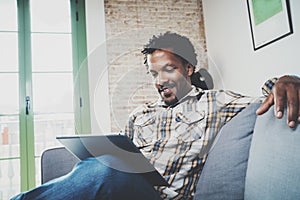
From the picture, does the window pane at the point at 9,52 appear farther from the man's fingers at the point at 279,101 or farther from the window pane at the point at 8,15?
the man's fingers at the point at 279,101

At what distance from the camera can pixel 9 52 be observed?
9.53 ft

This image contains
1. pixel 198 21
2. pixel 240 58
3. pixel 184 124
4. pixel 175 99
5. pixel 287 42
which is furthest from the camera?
pixel 198 21

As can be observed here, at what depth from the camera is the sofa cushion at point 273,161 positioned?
0.77 meters

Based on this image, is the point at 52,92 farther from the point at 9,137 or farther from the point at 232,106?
the point at 232,106

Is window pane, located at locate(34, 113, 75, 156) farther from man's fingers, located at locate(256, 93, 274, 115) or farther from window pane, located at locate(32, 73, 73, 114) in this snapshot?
man's fingers, located at locate(256, 93, 274, 115)

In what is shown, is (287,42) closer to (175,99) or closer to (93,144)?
(175,99)

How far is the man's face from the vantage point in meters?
1.74

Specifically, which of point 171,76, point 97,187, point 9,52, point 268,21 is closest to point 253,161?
point 97,187

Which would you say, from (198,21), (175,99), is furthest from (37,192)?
(198,21)

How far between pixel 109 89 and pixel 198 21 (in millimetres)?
1136

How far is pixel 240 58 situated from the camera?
8.98ft

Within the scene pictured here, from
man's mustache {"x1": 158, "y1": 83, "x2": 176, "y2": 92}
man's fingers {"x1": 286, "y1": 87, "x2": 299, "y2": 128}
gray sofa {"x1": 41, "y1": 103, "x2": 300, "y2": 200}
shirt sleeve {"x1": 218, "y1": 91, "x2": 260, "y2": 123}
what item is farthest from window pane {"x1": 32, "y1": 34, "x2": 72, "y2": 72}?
man's fingers {"x1": 286, "y1": 87, "x2": 299, "y2": 128}

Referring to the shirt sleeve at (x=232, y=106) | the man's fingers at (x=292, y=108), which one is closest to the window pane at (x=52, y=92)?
the shirt sleeve at (x=232, y=106)

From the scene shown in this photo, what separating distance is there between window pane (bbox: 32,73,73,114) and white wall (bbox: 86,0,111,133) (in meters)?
0.21
